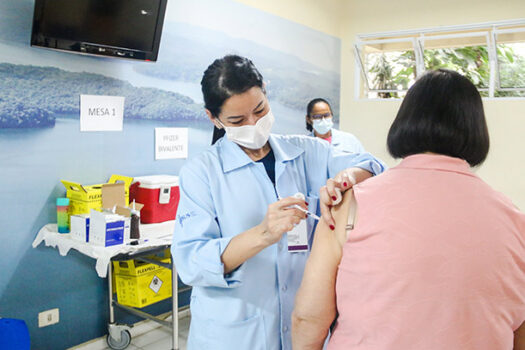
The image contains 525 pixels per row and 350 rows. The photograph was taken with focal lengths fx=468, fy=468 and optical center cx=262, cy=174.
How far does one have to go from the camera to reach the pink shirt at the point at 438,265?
3.13 feet

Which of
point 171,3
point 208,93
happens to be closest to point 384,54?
point 171,3

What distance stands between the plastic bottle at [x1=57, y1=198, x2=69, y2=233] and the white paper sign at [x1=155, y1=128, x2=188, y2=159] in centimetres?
87

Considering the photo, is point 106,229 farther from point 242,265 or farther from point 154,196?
point 242,265

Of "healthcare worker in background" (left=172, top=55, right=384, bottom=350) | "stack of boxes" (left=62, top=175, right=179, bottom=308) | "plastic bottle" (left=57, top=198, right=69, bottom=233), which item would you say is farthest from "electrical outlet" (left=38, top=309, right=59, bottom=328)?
"healthcare worker in background" (left=172, top=55, right=384, bottom=350)

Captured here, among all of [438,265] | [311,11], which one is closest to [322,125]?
[311,11]

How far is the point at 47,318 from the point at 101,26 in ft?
6.16

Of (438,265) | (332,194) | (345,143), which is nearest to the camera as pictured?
(438,265)

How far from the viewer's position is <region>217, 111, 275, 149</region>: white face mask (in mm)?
1560

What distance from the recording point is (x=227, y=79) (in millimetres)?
1490

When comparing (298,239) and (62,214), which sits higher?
(298,239)

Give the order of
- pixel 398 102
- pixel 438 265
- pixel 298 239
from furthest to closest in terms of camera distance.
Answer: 1. pixel 398 102
2. pixel 298 239
3. pixel 438 265

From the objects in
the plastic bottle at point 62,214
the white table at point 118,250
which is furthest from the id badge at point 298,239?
the plastic bottle at point 62,214

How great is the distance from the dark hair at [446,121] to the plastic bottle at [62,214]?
2326 millimetres

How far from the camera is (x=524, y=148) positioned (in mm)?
4703
